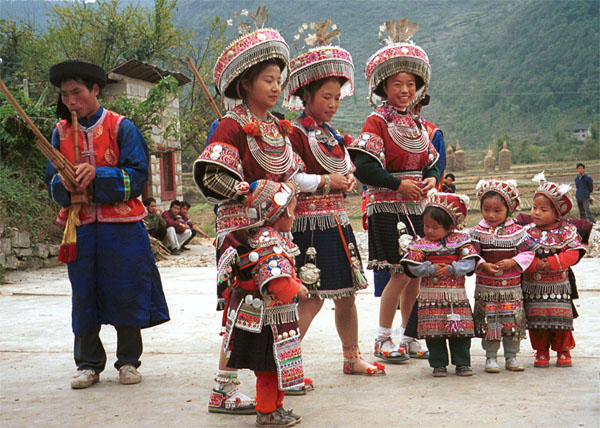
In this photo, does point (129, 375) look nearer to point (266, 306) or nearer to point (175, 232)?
point (266, 306)

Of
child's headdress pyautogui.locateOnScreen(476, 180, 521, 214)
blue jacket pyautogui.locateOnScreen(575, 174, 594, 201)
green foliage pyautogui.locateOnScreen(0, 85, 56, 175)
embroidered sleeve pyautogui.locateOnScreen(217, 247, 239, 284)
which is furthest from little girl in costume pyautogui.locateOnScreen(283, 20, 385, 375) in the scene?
blue jacket pyautogui.locateOnScreen(575, 174, 594, 201)

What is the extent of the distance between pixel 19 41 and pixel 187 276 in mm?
20178

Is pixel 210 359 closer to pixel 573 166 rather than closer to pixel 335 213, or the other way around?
pixel 335 213

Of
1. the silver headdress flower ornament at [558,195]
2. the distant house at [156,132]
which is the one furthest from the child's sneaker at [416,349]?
the distant house at [156,132]

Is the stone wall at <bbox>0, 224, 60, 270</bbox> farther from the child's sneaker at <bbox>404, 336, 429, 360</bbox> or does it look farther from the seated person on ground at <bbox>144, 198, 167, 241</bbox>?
the child's sneaker at <bbox>404, 336, 429, 360</bbox>

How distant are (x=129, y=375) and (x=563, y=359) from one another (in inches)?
98.6

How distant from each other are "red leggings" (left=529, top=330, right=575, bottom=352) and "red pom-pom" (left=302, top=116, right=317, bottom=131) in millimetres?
1792

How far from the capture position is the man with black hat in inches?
158

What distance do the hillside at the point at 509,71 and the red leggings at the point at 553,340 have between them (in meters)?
43.6

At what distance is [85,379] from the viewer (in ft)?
13.0

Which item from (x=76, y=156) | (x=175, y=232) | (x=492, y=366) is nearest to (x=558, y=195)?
(x=492, y=366)

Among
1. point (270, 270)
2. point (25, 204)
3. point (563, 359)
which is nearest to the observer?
point (270, 270)

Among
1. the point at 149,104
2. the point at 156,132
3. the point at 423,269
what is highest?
the point at 156,132

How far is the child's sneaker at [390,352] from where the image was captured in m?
4.44
